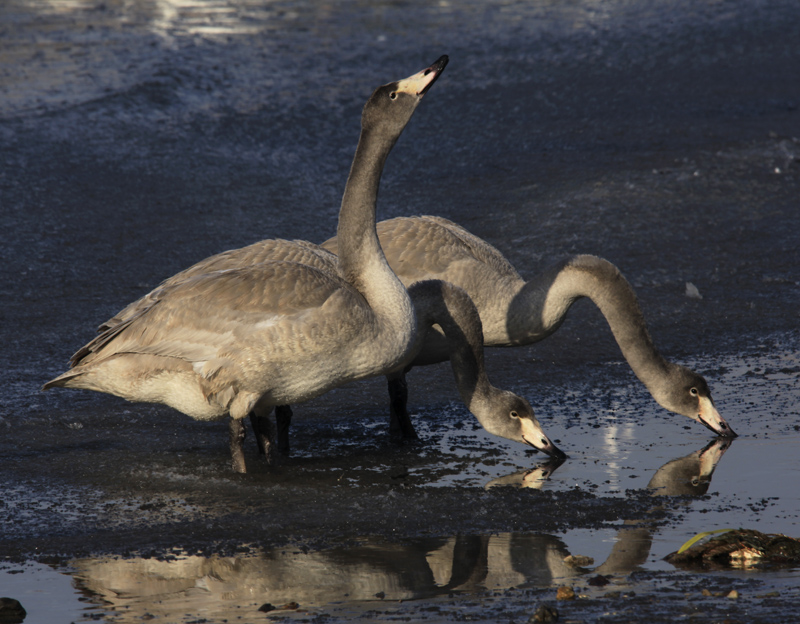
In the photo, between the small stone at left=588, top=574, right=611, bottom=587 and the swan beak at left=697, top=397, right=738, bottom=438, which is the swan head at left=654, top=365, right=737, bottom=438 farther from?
the small stone at left=588, top=574, right=611, bottom=587

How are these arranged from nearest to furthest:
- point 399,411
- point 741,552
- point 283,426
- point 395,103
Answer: point 741,552, point 395,103, point 283,426, point 399,411

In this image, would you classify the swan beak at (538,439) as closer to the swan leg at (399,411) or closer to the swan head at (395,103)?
the swan leg at (399,411)

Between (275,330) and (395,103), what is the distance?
4.89 feet

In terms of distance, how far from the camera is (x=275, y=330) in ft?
18.7

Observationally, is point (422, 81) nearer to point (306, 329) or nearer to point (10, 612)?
point (306, 329)

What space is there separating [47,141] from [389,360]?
26.2 feet

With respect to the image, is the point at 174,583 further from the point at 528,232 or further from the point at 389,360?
the point at 528,232

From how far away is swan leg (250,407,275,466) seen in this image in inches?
242

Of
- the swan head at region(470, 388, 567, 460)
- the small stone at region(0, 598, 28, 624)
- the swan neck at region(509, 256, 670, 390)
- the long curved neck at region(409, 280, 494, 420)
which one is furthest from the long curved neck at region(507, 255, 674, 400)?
the small stone at region(0, 598, 28, 624)

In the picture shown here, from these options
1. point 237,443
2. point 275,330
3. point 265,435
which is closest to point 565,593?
point 275,330

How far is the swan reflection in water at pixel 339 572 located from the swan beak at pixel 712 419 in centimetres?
157

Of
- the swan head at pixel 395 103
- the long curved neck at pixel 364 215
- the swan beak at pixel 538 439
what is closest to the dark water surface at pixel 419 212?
the swan beak at pixel 538 439

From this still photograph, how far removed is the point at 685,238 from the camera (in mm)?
10352

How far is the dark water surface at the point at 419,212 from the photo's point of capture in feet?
15.0
